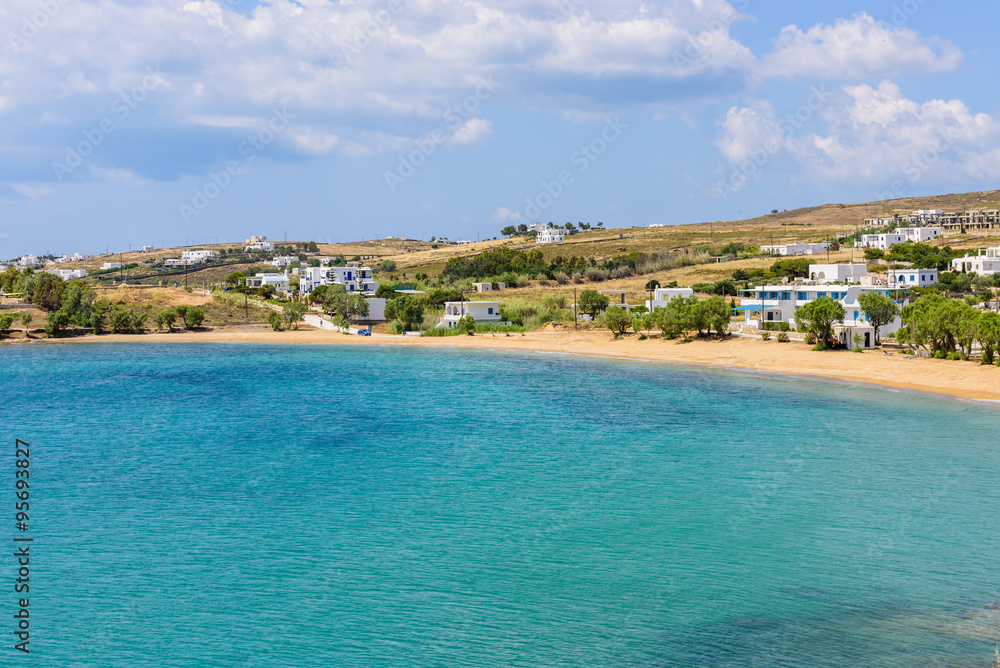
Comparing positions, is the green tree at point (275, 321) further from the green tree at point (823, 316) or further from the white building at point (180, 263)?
the white building at point (180, 263)

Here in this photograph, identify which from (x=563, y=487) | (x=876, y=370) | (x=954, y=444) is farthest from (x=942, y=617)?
(x=876, y=370)

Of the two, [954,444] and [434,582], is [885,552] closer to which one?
[434,582]

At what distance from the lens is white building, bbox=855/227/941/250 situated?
125 m

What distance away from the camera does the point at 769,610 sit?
16.4m

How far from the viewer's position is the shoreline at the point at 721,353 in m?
43.9

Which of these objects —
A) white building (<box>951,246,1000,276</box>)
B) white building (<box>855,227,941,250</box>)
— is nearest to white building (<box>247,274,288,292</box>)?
white building (<box>951,246,1000,276</box>)

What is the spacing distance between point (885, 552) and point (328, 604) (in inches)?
519

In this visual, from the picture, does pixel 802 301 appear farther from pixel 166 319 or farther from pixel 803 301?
pixel 166 319

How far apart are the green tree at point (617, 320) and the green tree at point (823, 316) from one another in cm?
1742

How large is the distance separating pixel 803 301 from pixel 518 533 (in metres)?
50.8

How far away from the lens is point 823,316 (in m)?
54.3

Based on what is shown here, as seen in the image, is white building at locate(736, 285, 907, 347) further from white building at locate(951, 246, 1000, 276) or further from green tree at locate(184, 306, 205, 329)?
green tree at locate(184, 306, 205, 329)

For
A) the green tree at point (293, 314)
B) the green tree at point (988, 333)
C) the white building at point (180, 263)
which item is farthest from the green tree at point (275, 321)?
the white building at point (180, 263)

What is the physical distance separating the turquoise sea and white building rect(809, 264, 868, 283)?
3806 centimetres
